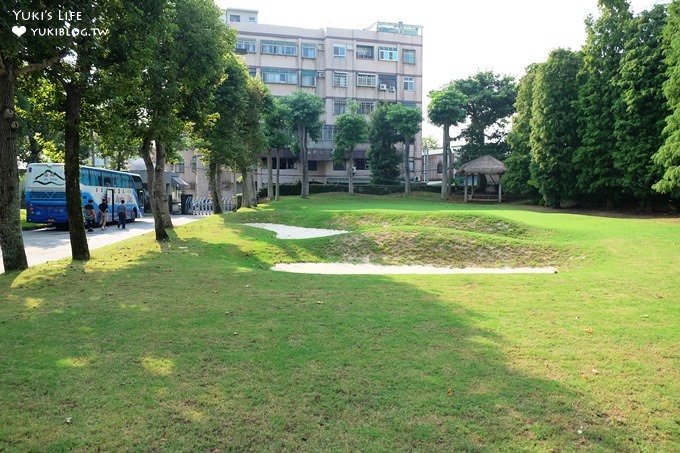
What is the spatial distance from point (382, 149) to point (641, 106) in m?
27.6

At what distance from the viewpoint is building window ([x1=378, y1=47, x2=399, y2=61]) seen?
63625 mm

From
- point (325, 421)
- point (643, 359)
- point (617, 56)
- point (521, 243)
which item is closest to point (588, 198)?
point (617, 56)

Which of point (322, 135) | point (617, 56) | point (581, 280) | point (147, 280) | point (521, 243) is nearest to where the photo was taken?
point (147, 280)

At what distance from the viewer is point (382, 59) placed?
208 ft

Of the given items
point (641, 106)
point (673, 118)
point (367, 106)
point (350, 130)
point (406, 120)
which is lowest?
point (673, 118)

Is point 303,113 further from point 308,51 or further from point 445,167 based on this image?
point 308,51

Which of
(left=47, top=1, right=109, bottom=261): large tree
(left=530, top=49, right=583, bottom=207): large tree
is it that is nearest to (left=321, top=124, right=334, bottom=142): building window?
(left=530, top=49, right=583, bottom=207): large tree

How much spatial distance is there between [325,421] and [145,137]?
15.5 metres

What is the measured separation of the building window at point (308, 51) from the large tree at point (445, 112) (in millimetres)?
19495

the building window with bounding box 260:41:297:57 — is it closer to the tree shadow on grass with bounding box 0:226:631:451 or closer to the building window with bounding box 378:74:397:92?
the building window with bounding box 378:74:397:92

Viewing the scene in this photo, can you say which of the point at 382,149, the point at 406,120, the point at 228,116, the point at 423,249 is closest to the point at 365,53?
the point at 382,149

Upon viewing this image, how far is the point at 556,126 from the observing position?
37469mm

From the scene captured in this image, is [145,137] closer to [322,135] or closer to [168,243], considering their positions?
[168,243]

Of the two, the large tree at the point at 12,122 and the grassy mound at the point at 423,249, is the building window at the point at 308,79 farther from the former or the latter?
the large tree at the point at 12,122
